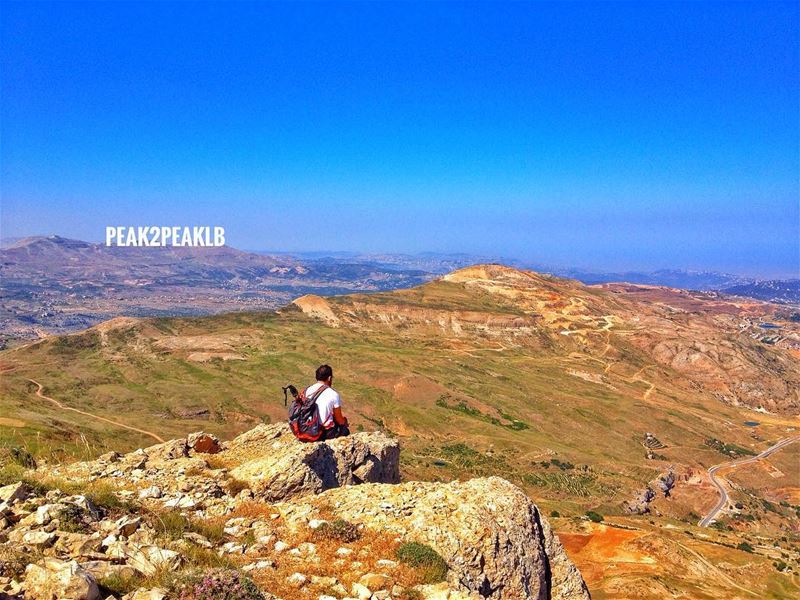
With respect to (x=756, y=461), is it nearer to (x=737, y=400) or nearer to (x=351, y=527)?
(x=737, y=400)

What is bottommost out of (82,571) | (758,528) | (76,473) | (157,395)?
(758,528)

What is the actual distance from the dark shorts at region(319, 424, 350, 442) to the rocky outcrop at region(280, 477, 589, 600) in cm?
230

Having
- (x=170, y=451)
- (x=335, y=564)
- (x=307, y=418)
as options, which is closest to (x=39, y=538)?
(x=335, y=564)

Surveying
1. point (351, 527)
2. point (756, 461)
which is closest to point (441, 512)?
point (351, 527)

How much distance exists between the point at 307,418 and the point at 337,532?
4.71m

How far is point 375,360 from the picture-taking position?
120 meters

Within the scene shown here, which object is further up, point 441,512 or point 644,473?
point 441,512

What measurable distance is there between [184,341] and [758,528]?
119m

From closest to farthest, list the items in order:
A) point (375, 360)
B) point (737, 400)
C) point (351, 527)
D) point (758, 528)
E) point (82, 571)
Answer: point (82, 571) → point (351, 527) → point (758, 528) → point (375, 360) → point (737, 400)

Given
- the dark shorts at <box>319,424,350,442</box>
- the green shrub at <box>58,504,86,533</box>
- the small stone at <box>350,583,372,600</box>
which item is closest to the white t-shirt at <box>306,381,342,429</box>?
the dark shorts at <box>319,424,350,442</box>

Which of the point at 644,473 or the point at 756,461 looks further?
the point at 756,461

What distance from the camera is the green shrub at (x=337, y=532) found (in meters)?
10.4

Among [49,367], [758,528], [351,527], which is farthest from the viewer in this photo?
[49,367]

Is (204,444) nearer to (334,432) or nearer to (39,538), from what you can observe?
(334,432)
